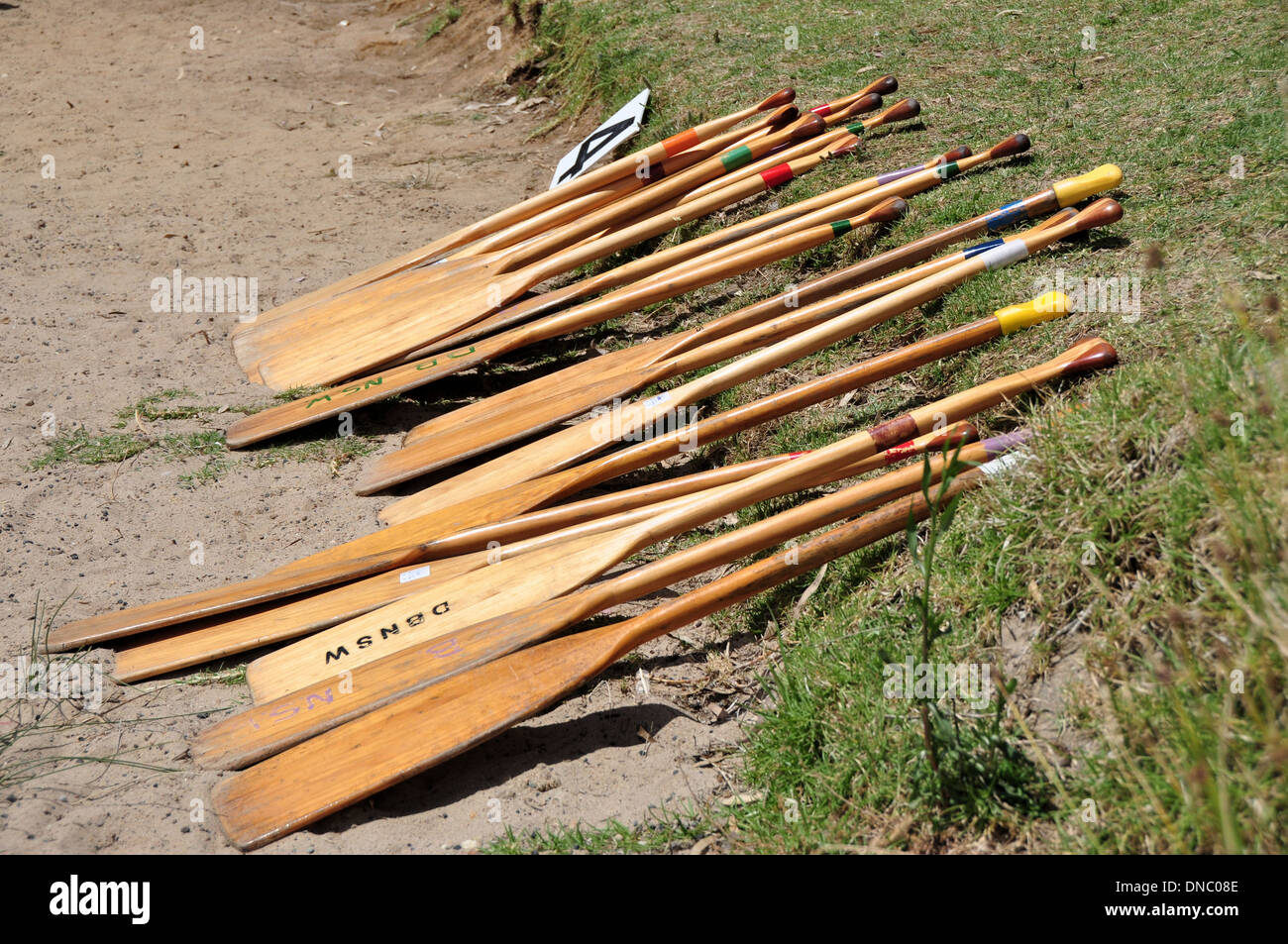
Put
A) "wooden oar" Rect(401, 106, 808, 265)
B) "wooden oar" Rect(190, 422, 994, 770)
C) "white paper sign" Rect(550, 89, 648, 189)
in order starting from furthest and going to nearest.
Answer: "white paper sign" Rect(550, 89, 648, 189) < "wooden oar" Rect(401, 106, 808, 265) < "wooden oar" Rect(190, 422, 994, 770)

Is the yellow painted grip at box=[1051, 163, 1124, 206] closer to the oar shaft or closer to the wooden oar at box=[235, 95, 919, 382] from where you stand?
the wooden oar at box=[235, 95, 919, 382]

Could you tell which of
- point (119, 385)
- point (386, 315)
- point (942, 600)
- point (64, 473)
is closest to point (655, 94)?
point (386, 315)

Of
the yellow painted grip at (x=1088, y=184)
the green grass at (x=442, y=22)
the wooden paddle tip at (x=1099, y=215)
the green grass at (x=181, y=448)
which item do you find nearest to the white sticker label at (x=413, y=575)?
the green grass at (x=181, y=448)

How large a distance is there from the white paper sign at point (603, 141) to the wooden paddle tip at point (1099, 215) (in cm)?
269

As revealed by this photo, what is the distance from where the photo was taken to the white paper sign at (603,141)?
5.27 metres

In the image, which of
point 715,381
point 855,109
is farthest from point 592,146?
point 715,381

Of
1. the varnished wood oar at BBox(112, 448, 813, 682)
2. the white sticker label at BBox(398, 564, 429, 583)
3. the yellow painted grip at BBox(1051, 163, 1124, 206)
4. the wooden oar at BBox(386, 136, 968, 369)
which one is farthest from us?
the wooden oar at BBox(386, 136, 968, 369)

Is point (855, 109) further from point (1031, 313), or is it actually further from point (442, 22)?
point (442, 22)

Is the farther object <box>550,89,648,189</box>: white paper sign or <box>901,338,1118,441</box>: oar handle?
<box>550,89,648,189</box>: white paper sign

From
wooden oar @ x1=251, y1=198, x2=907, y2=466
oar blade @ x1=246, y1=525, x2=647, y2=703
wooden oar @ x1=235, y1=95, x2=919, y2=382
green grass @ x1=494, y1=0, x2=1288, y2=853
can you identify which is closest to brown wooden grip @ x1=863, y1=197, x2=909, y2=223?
wooden oar @ x1=251, y1=198, x2=907, y2=466

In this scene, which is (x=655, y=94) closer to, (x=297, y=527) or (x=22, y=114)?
(x=297, y=527)

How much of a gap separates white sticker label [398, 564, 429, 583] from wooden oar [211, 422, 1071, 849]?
1.54ft

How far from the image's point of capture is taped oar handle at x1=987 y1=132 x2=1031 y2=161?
389 cm

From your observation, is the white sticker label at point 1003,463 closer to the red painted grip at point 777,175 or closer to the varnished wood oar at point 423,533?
the varnished wood oar at point 423,533
